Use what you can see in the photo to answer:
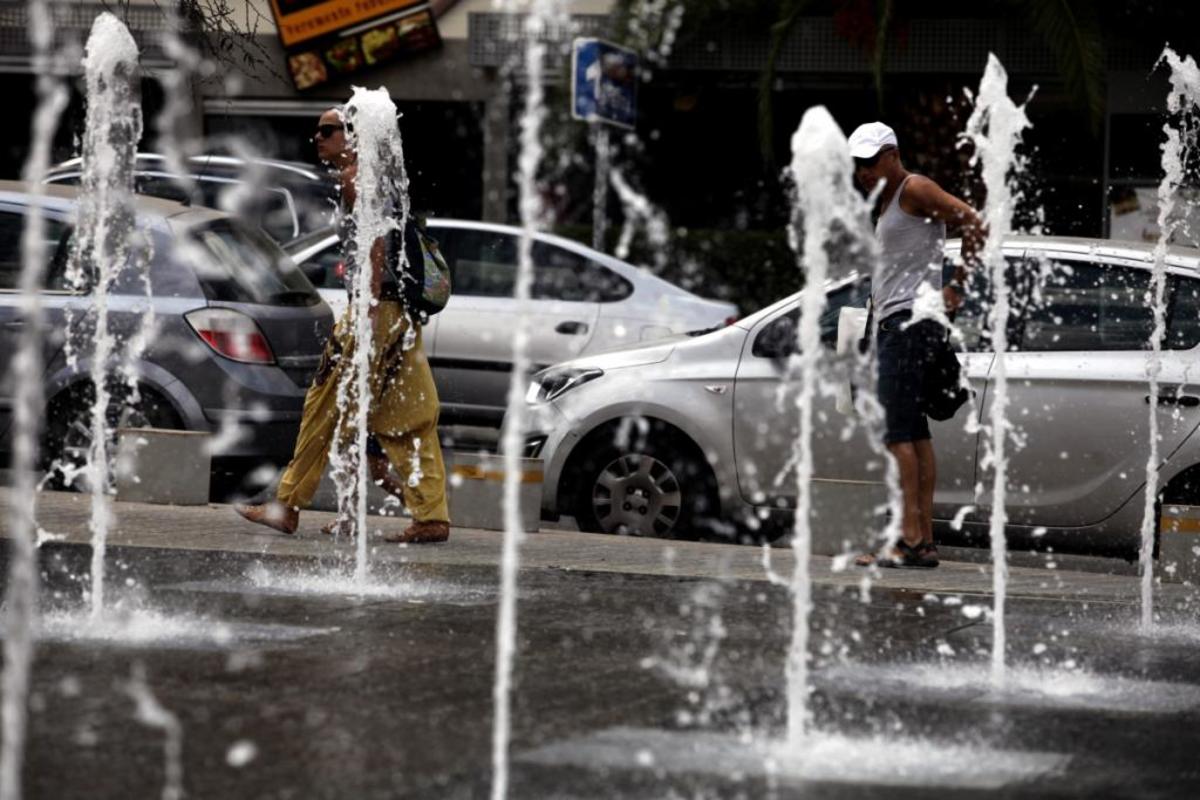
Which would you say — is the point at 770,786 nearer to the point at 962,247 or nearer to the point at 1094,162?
the point at 962,247

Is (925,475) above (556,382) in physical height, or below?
below

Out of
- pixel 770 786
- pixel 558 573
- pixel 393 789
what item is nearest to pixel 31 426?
pixel 393 789

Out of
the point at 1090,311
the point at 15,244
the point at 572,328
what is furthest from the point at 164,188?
the point at 1090,311

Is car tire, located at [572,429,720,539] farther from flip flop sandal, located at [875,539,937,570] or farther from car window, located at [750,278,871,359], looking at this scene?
flip flop sandal, located at [875,539,937,570]

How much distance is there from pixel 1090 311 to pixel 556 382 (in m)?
2.59

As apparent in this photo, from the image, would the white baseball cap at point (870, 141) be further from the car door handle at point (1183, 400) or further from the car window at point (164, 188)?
the car window at point (164, 188)

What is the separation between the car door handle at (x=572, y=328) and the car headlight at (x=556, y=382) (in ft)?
11.3

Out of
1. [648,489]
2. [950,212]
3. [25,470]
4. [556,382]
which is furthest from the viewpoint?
[556,382]

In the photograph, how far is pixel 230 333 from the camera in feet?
36.6

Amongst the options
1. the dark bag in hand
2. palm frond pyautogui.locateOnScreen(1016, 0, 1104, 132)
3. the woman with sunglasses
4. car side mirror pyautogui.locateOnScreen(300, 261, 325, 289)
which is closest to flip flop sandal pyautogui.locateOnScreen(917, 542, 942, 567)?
the dark bag in hand

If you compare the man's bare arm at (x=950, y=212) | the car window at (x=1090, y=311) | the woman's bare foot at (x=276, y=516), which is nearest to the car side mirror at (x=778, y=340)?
the car window at (x=1090, y=311)

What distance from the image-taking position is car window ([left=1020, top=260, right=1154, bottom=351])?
10.0 meters

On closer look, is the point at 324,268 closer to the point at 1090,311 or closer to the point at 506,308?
the point at 506,308

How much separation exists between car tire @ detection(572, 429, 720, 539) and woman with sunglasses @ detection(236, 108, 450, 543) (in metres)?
1.31
